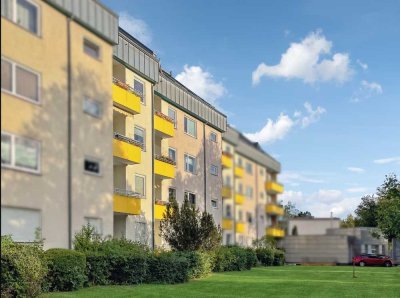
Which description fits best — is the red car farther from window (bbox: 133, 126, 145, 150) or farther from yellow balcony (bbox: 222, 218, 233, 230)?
window (bbox: 133, 126, 145, 150)

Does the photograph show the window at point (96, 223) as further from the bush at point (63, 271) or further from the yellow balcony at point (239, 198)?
the yellow balcony at point (239, 198)

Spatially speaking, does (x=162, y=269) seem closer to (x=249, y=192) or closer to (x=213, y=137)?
(x=213, y=137)

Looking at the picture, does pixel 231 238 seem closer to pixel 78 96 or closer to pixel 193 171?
pixel 193 171

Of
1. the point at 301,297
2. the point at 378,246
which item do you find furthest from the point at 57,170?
the point at 378,246

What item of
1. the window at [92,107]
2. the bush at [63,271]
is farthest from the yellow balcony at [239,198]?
the bush at [63,271]

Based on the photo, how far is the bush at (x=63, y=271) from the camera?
21516 millimetres

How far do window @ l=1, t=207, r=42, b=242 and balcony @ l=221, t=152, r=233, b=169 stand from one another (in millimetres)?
35118

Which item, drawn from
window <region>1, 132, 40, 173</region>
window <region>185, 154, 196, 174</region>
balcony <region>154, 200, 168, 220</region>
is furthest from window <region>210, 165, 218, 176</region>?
window <region>1, 132, 40, 173</region>

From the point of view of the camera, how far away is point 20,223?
2255cm

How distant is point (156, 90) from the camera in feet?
137

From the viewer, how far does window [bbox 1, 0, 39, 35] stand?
22156 millimetres

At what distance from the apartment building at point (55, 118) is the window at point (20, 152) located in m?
0.04

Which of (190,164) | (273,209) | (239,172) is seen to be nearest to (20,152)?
(190,164)

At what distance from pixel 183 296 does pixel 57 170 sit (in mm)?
7355
